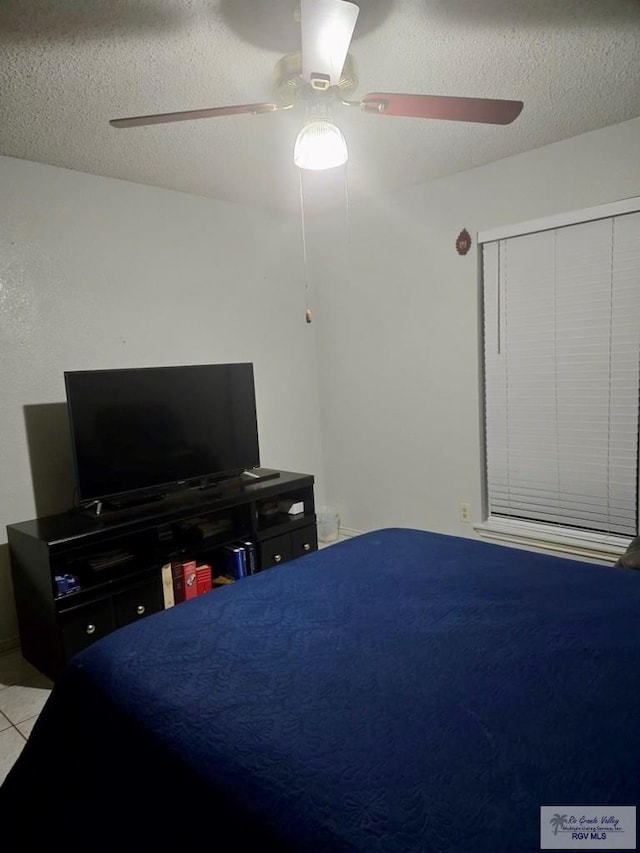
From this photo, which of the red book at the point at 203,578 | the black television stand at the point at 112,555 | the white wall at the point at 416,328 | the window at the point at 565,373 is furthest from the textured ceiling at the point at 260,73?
the red book at the point at 203,578

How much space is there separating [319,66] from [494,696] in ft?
5.67

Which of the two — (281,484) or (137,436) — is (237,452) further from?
(137,436)

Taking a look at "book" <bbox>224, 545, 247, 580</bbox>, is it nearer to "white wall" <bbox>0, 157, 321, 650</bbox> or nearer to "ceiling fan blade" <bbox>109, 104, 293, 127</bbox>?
"white wall" <bbox>0, 157, 321, 650</bbox>

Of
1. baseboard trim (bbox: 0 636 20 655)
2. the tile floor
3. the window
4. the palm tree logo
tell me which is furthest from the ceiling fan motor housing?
baseboard trim (bbox: 0 636 20 655)

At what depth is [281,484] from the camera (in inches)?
132

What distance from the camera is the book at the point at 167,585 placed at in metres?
2.80

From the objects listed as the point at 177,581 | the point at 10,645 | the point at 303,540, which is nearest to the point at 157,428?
the point at 177,581

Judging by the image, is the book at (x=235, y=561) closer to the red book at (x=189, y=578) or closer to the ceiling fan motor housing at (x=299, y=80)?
the red book at (x=189, y=578)

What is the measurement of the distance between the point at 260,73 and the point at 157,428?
1772mm

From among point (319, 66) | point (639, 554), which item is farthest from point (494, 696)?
point (319, 66)

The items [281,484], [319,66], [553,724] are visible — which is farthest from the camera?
[281,484]

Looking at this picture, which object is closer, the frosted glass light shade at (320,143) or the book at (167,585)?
the frosted glass light shade at (320,143)

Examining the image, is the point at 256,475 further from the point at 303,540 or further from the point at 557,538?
the point at 557,538

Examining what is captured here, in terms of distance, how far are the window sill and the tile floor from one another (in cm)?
262
